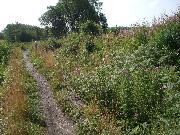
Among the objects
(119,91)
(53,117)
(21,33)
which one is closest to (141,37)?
(119,91)

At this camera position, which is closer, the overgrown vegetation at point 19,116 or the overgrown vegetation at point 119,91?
the overgrown vegetation at point 119,91

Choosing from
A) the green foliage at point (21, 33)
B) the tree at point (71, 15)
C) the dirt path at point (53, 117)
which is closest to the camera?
the dirt path at point (53, 117)

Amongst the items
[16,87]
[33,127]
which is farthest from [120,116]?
[16,87]

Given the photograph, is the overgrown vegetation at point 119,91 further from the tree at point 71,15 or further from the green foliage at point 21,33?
the green foliage at point 21,33

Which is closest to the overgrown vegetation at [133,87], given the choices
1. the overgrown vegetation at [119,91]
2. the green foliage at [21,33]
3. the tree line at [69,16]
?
the overgrown vegetation at [119,91]

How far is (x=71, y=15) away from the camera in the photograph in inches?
2756

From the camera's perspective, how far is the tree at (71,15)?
2623 inches

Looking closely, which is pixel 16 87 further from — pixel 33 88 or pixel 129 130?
pixel 129 130

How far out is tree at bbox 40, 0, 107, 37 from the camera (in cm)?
6662

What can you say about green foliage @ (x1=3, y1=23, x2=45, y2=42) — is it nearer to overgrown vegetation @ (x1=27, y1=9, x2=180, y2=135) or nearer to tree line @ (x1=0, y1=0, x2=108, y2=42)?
tree line @ (x1=0, y1=0, x2=108, y2=42)

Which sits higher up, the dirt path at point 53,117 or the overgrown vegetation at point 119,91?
the overgrown vegetation at point 119,91

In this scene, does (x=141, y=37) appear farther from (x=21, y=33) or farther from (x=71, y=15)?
(x=21, y=33)

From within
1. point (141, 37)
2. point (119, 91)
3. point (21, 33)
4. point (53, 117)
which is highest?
point (21, 33)

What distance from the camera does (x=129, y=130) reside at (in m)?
9.51
